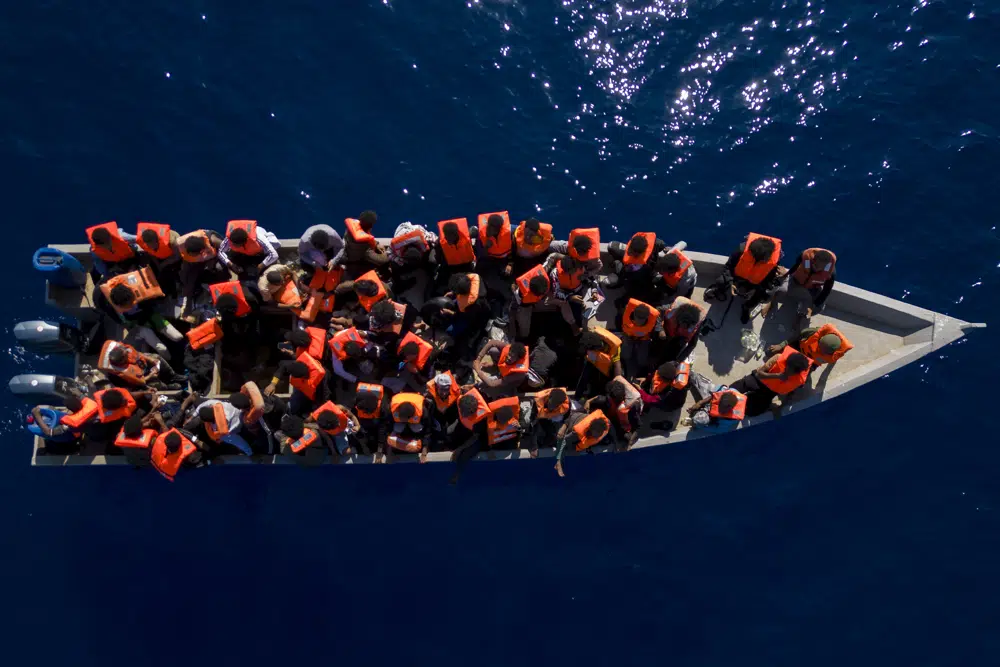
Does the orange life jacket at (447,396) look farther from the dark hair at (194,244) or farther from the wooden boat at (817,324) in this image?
the dark hair at (194,244)

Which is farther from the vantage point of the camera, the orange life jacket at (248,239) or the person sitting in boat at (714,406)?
the orange life jacket at (248,239)

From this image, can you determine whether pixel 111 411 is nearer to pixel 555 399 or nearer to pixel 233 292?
pixel 233 292

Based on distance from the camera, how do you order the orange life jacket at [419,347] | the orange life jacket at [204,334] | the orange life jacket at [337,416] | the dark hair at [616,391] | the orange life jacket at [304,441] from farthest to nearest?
the orange life jacket at [204,334] < the orange life jacket at [419,347] < the dark hair at [616,391] < the orange life jacket at [304,441] < the orange life jacket at [337,416]

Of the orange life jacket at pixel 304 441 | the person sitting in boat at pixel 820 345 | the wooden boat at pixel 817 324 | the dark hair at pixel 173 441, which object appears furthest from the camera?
the wooden boat at pixel 817 324

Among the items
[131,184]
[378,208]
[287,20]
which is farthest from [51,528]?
[287,20]

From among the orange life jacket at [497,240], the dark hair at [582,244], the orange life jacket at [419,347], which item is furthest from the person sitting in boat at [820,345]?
the orange life jacket at [419,347]

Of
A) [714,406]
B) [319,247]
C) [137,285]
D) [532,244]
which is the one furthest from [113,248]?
[714,406]

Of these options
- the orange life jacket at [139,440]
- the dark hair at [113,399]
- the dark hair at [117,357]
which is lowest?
the orange life jacket at [139,440]

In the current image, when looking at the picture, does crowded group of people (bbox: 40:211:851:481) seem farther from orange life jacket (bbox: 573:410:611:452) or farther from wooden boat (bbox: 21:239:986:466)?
wooden boat (bbox: 21:239:986:466)
